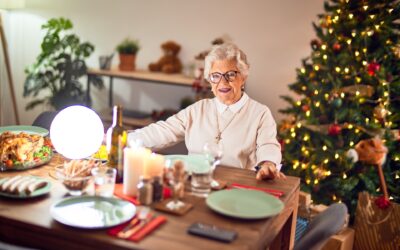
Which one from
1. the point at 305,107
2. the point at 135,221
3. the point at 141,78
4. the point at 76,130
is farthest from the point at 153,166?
the point at 141,78

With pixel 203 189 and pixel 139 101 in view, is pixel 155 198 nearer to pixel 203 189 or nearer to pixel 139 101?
pixel 203 189

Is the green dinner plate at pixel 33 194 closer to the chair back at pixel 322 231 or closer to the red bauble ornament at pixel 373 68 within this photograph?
the chair back at pixel 322 231

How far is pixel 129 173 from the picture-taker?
66.8 inches

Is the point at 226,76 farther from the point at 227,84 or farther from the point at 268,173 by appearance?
the point at 268,173

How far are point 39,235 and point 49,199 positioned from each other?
0.65 feet

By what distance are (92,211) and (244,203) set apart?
51cm

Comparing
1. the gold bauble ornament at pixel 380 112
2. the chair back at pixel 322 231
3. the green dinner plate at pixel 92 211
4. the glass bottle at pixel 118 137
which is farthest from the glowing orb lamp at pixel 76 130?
the gold bauble ornament at pixel 380 112

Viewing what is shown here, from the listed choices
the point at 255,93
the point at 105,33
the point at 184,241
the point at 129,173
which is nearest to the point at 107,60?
the point at 105,33

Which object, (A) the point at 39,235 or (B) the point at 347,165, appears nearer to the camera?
(A) the point at 39,235

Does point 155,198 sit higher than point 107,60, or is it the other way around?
point 107,60

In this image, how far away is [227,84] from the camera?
2326 mm

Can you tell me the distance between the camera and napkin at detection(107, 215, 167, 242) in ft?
4.52

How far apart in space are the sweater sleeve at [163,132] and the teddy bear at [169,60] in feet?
6.72

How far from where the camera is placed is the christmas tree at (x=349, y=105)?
3137mm
